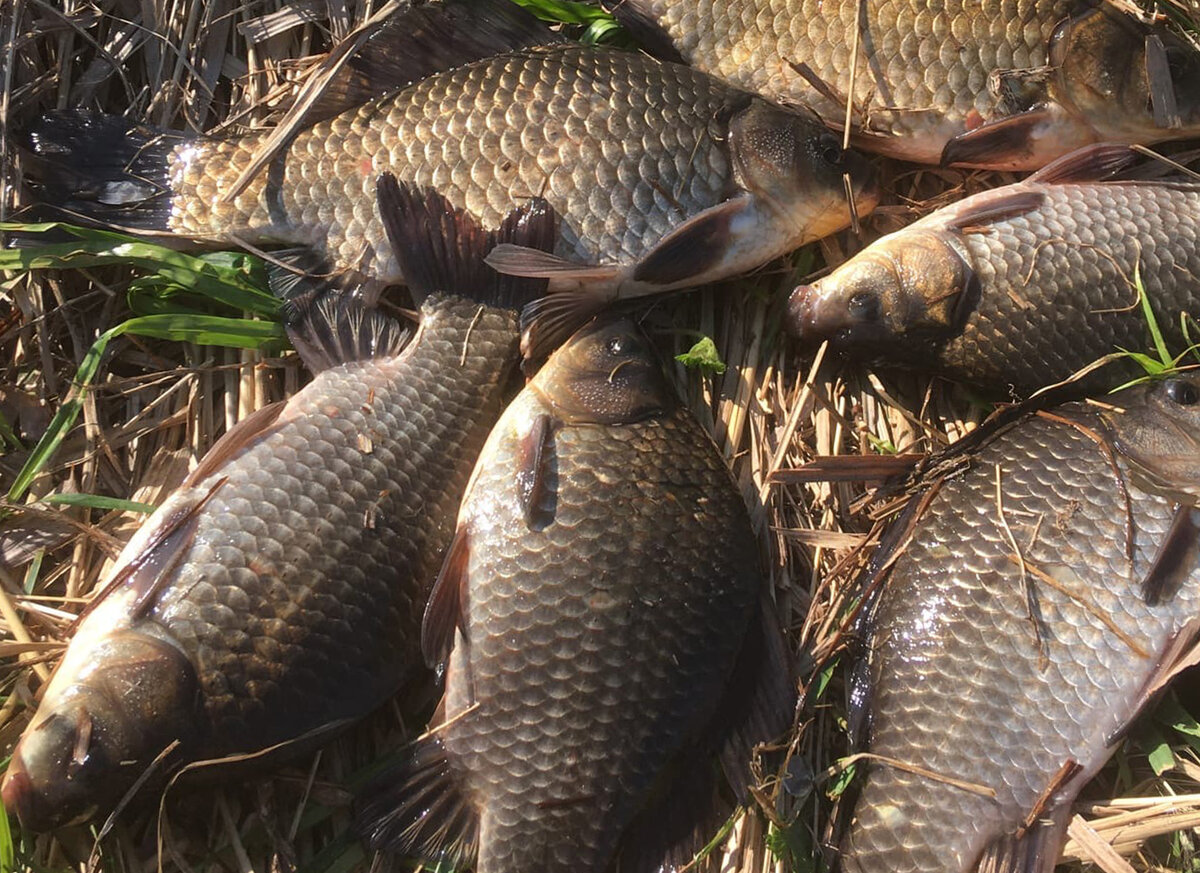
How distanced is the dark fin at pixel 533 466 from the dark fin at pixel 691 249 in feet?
1.88

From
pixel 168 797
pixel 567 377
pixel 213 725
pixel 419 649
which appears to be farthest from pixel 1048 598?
pixel 168 797

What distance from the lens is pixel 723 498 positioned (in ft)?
8.86

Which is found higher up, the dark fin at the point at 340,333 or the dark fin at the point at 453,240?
the dark fin at the point at 453,240

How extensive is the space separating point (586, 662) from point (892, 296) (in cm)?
142

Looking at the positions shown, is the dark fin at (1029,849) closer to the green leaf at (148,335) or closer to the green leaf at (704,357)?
the green leaf at (704,357)

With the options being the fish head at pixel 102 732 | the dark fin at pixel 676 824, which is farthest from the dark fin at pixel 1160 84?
the fish head at pixel 102 732

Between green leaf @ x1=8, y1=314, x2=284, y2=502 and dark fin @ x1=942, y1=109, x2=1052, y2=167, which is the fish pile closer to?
dark fin @ x1=942, y1=109, x2=1052, y2=167

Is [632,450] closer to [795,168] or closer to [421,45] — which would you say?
[795,168]

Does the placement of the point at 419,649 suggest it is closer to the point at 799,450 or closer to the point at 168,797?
the point at 168,797

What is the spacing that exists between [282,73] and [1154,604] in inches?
121

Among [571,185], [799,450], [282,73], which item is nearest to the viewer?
[571,185]

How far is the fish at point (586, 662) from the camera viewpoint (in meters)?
2.45

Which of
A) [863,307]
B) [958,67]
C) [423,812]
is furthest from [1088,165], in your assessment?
[423,812]

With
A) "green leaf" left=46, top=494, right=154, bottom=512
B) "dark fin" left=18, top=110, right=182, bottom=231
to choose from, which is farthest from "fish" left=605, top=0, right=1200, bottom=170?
"green leaf" left=46, top=494, right=154, bottom=512
